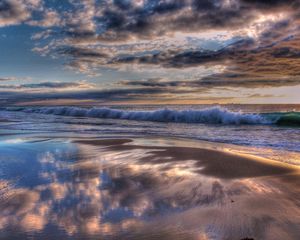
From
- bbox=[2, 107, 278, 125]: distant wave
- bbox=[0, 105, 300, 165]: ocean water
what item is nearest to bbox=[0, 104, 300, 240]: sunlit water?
bbox=[0, 105, 300, 165]: ocean water

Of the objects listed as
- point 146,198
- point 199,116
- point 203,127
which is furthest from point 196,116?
point 146,198

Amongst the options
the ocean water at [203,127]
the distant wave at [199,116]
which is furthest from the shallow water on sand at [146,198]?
the distant wave at [199,116]

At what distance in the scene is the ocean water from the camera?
9.88 m

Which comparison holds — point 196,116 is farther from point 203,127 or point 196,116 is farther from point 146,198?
point 146,198

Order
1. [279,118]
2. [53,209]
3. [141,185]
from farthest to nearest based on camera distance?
[279,118]
[141,185]
[53,209]

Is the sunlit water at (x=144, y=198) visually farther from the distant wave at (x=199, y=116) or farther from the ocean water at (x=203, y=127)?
the distant wave at (x=199, y=116)

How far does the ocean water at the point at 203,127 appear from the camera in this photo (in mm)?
9883

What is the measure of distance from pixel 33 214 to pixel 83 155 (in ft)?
13.4

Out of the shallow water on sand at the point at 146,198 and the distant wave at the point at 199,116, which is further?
the distant wave at the point at 199,116

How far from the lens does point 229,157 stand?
7199 mm

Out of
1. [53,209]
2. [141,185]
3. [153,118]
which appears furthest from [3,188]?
[153,118]

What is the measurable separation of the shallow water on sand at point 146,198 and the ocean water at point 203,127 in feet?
7.99

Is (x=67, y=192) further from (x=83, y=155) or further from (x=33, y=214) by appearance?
(x=83, y=155)

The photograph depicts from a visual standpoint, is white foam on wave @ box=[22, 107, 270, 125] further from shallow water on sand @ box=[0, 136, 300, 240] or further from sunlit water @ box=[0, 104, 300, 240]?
shallow water on sand @ box=[0, 136, 300, 240]
